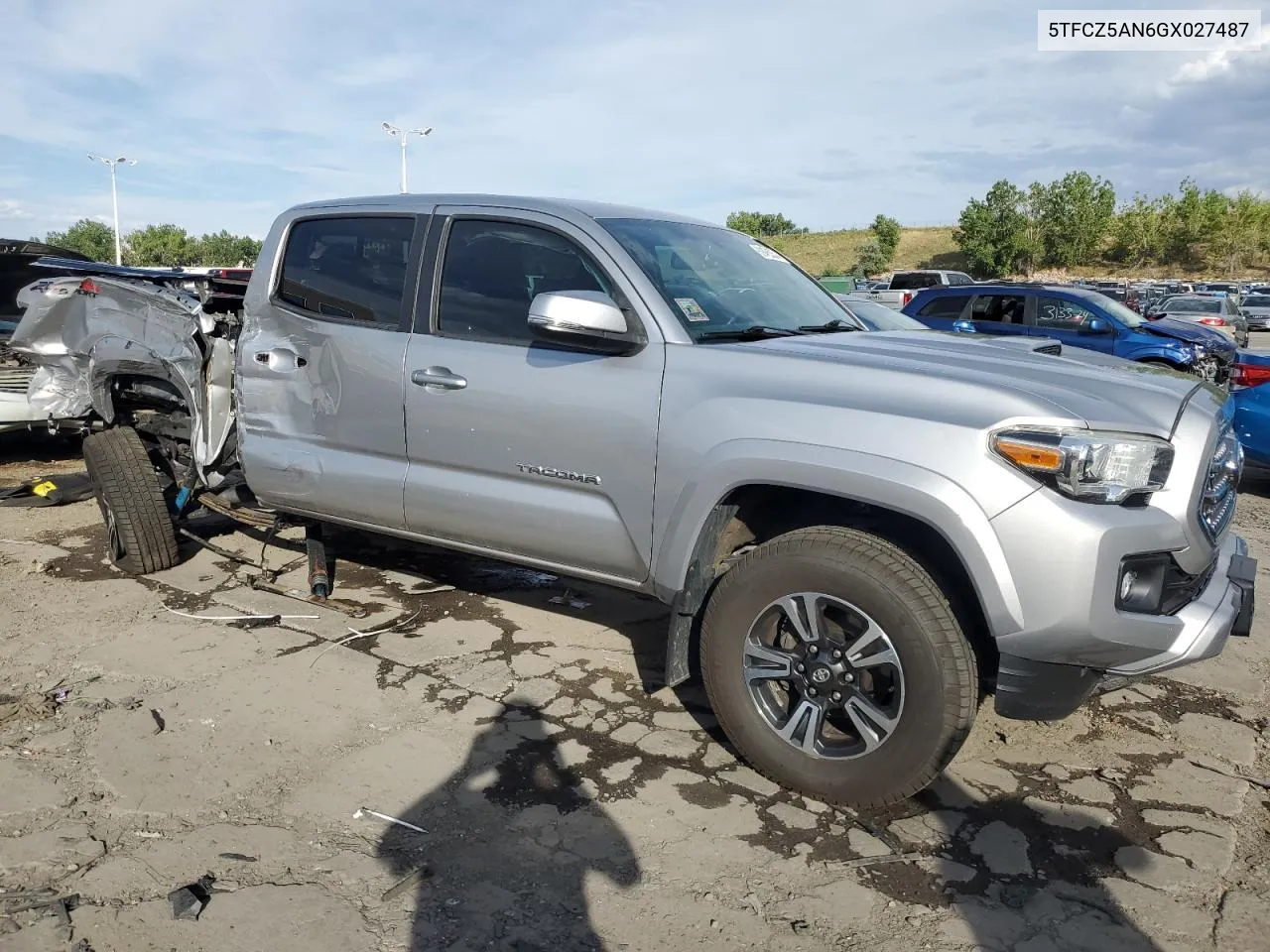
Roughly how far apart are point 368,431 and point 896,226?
81512 millimetres

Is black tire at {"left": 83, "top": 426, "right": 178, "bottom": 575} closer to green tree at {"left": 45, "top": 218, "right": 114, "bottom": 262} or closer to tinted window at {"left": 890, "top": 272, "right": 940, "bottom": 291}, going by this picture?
tinted window at {"left": 890, "top": 272, "right": 940, "bottom": 291}

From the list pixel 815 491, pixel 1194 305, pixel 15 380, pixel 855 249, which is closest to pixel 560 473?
pixel 815 491

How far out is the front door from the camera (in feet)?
11.2

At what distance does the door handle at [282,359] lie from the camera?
4320 millimetres

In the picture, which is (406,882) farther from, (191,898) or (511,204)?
(511,204)

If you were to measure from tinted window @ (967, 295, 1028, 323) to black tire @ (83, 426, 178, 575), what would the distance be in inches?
434

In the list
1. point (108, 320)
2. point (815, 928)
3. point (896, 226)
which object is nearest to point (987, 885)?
point (815, 928)

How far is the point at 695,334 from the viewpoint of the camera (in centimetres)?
342

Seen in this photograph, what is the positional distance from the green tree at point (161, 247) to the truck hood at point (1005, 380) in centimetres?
7114

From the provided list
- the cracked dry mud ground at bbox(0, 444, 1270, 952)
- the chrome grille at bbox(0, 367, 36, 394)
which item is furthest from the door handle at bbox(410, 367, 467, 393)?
the chrome grille at bbox(0, 367, 36, 394)

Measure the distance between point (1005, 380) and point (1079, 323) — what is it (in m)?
11.2

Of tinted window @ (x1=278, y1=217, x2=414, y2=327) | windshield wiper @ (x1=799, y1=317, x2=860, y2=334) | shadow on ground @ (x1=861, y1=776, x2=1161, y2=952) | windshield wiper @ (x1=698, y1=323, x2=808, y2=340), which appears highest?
tinted window @ (x1=278, y1=217, x2=414, y2=327)

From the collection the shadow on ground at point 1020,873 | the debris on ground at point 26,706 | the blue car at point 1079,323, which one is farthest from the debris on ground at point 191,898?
the blue car at point 1079,323

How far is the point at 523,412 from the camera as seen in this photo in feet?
11.9
